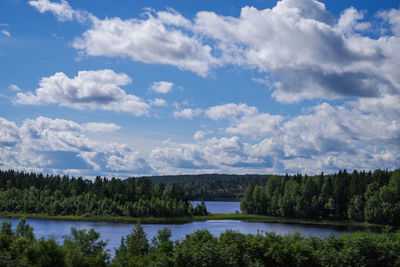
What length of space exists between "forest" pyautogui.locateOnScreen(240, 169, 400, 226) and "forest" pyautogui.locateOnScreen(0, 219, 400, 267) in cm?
9754

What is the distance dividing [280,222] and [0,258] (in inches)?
4635

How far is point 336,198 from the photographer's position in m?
142

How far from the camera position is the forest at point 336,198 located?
414 ft

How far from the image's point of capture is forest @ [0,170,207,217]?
138375mm

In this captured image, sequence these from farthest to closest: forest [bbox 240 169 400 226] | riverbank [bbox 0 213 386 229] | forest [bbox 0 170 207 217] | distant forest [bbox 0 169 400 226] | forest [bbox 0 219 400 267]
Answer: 1. forest [bbox 0 170 207 217]
2. distant forest [bbox 0 169 400 226]
3. riverbank [bbox 0 213 386 229]
4. forest [bbox 240 169 400 226]
5. forest [bbox 0 219 400 267]

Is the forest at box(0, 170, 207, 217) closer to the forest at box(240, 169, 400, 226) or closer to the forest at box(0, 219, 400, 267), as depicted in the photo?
the forest at box(240, 169, 400, 226)

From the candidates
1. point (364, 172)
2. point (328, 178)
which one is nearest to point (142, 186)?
point (328, 178)

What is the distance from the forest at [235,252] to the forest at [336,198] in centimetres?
9754

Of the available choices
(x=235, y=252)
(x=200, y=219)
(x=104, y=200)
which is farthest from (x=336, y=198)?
(x=235, y=252)

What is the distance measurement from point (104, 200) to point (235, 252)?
11542 cm

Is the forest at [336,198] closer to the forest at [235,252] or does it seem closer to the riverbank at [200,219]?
the riverbank at [200,219]

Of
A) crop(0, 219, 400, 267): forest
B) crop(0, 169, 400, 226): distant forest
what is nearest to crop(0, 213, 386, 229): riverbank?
crop(0, 169, 400, 226): distant forest

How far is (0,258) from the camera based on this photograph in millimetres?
27438

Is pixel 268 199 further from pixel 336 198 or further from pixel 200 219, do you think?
pixel 200 219
